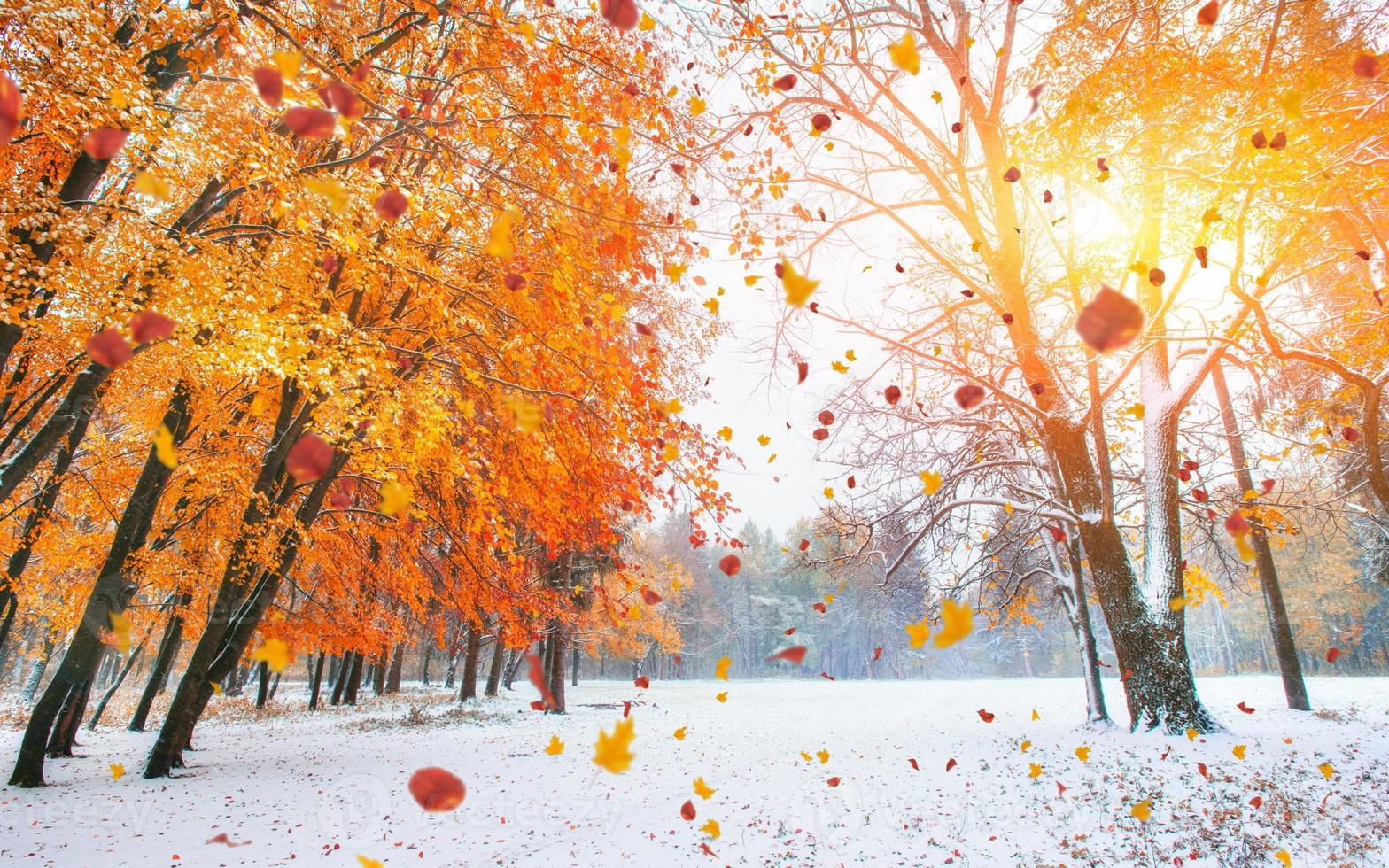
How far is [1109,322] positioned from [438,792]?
3.78 metres

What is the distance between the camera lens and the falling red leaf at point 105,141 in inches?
123

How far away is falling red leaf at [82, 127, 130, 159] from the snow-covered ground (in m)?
5.38

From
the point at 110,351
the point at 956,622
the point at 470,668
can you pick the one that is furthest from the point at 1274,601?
the point at 470,668

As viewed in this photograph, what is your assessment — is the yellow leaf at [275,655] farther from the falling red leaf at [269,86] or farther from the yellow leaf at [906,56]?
the yellow leaf at [906,56]

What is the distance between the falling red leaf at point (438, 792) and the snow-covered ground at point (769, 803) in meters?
1.37

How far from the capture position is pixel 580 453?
588 cm

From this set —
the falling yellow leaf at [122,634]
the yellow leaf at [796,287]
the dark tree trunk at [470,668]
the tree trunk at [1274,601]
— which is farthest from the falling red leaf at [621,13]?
the dark tree trunk at [470,668]

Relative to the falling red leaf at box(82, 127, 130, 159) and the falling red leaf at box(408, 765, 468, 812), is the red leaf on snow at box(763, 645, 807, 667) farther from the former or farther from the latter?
the falling red leaf at box(82, 127, 130, 159)

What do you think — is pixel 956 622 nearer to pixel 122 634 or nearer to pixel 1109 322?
pixel 1109 322

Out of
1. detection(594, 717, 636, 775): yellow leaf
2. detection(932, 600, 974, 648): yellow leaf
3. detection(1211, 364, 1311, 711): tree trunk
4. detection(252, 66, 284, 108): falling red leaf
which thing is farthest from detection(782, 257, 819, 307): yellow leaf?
detection(1211, 364, 1311, 711): tree trunk

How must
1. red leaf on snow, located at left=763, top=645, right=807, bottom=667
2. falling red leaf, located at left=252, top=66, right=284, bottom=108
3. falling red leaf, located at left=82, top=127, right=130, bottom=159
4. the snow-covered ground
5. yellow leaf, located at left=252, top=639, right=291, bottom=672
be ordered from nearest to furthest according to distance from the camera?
yellow leaf, located at left=252, top=639, right=291, bottom=672 → red leaf on snow, located at left=763, top=645, right=807, bottom=667 → falling red leaf, located at left=252, top=66, right=284, bottom=108 → falling red leaf, located at left=82, top=127, right=130, bottom=159 → the snow-covered ground

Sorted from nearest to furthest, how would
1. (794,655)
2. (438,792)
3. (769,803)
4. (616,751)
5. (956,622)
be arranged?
(616,751) → (956,622) → (794,655) → (438,792) → (769,803)

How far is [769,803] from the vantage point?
21.6 feet

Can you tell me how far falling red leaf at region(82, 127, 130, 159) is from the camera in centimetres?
312
